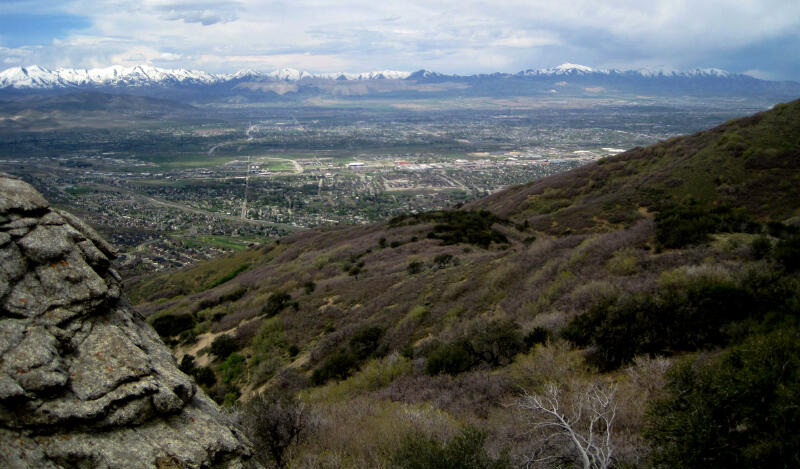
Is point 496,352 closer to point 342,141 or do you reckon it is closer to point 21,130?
point 342,141

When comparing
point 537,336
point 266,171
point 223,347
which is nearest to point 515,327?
point 537,336

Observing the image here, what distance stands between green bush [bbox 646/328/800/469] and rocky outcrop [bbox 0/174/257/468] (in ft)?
16.0

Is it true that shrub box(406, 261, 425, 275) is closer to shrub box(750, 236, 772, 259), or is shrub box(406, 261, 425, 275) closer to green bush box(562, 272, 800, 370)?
green bush box(562, 272, 800, 370)

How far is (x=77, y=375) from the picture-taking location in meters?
4.47

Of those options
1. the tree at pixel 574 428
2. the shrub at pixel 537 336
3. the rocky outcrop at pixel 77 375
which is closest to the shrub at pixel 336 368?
the shrub at pixel 537 336

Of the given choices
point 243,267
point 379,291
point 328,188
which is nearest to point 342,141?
point 328,188

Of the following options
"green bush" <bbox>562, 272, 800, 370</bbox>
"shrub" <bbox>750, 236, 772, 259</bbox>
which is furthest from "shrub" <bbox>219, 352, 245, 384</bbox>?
"shrub" <bbox>750, 236, 772, 259</bbox>

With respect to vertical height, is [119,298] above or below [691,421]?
above

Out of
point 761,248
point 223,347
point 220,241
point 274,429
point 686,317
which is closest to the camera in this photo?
point 274,429

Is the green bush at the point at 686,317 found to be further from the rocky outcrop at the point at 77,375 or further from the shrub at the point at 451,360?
the rocky outcrop at the point at 77,375

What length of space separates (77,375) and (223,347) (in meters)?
10.7

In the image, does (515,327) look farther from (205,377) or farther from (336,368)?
(205,377)

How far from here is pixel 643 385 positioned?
6391mm

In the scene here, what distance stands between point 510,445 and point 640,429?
1.75 m
